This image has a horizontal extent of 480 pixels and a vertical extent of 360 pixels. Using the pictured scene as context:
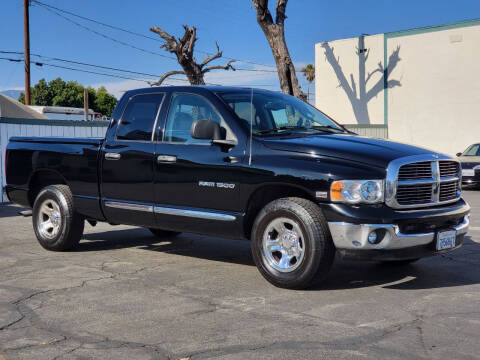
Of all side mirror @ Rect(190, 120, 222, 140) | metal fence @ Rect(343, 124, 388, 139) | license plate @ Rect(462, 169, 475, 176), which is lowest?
license plate @ Rect(462, 169, 475, 176)

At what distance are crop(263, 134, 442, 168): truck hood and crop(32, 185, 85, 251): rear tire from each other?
3078mm

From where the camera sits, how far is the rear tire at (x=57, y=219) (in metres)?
8.10

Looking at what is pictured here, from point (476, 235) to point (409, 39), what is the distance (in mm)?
20431

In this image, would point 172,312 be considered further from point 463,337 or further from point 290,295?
point 463,337

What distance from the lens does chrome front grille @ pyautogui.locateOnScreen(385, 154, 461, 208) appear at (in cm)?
568

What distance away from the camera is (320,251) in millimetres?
5766

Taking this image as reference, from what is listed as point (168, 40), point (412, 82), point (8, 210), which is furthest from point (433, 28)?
point (8, 210)

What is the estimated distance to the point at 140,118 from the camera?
7.55 m

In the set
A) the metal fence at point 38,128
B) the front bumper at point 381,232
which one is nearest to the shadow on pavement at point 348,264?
the front bumper at point 381,232

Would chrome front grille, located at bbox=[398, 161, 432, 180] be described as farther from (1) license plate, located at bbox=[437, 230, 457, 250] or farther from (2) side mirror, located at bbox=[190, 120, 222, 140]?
(2) side mirror, located at bbox=[190, 120, 222, 140]

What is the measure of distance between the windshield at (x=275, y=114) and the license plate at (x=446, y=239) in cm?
174

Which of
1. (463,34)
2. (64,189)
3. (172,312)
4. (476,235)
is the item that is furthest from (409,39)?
(172,312)

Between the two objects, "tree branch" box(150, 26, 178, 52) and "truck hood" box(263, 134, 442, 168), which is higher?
"tree branch" box(150, 26, 178, 52)

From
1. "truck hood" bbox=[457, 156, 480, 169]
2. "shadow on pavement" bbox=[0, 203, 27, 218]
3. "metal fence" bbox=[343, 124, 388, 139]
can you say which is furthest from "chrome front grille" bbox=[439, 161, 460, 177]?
"metal fence" bbox=[343, 124, 388, 139]
